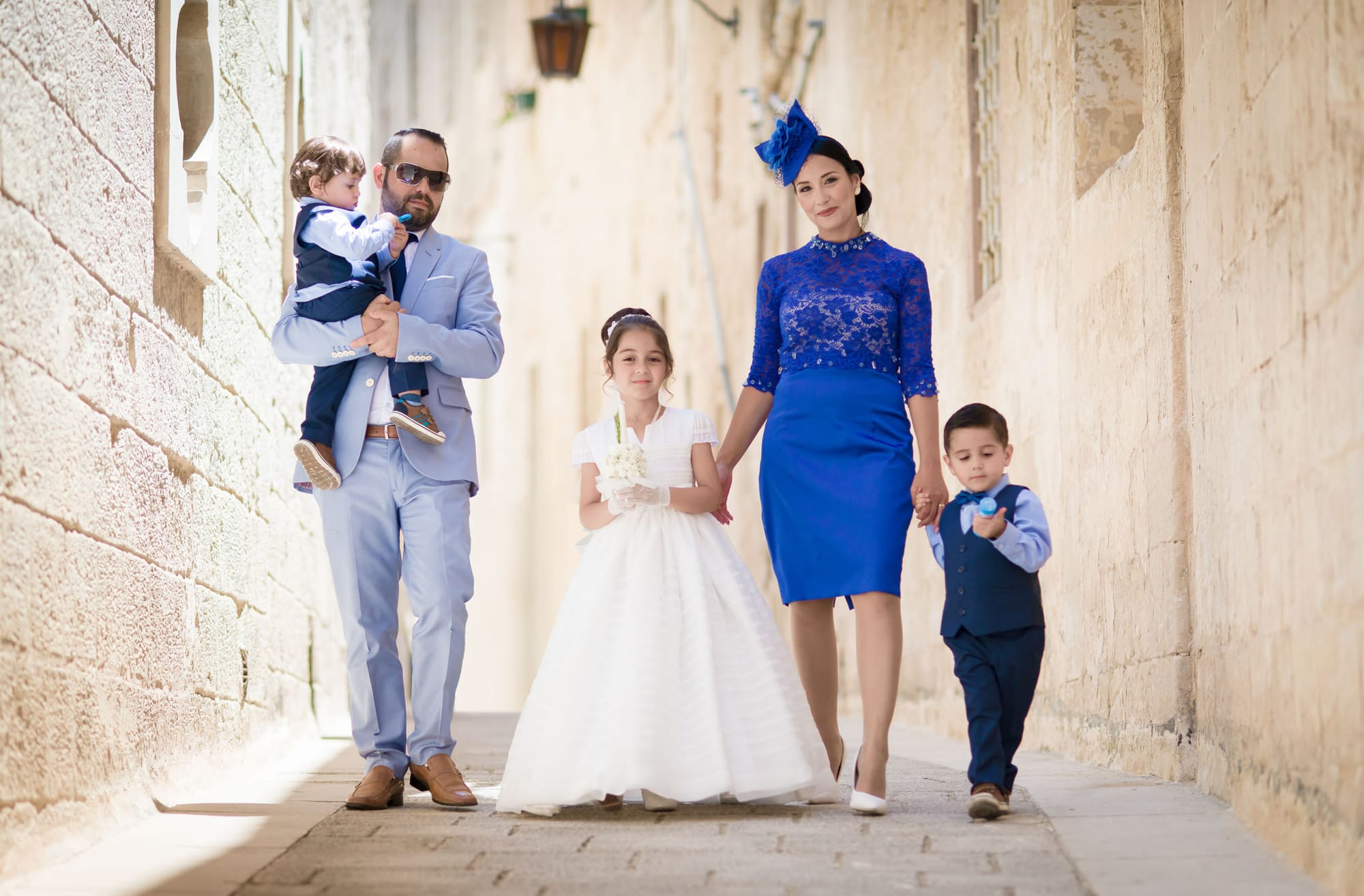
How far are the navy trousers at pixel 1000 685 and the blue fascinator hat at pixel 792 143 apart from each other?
1.34 meters

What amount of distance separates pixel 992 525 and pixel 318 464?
172 centimetres

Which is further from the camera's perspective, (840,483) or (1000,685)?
(840,483)

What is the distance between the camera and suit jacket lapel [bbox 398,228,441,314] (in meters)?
4.55

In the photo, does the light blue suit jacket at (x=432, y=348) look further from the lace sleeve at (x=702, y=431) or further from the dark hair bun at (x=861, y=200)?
the dark hair bun at (x=861, y=200)

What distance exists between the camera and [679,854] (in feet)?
11.2

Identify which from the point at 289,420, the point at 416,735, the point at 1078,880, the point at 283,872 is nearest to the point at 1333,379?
the point at 1078,880

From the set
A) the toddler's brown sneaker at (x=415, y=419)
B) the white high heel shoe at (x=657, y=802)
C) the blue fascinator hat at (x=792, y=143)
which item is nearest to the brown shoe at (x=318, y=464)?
the toddler's brown sneaker at (x=415, y=419)

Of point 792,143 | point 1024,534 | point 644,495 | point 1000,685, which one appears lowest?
point 1000,685

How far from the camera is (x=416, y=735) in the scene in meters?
4.36

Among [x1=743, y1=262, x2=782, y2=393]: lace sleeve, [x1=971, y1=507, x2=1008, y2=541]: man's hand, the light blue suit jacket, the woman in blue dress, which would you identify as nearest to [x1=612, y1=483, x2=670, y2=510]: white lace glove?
the woman in blue dress

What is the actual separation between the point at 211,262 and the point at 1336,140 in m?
3.39

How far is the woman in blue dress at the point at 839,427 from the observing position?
4305 millimetres

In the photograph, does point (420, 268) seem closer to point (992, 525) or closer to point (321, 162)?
point (321, 162)

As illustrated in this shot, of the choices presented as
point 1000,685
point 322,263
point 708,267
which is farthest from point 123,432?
point 708,267
